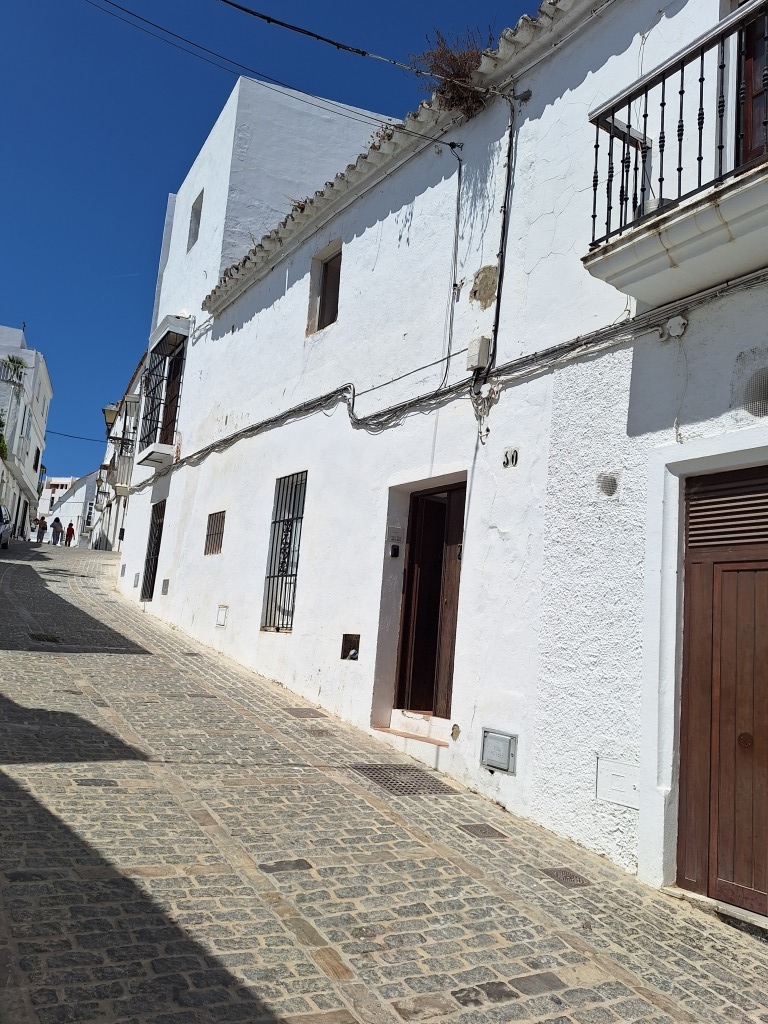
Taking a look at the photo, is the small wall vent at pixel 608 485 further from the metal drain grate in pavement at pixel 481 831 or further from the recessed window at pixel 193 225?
the recessed window at pixel 193 225

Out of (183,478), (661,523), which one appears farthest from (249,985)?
(183,478)

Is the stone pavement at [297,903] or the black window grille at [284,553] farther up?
the black window grille at [284,553]

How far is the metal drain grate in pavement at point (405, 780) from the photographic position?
5.46 metres

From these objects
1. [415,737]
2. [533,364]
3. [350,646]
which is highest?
[533,364]

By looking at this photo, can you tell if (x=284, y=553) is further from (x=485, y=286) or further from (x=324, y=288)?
(x=485, y=286)

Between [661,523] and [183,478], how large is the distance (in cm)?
975

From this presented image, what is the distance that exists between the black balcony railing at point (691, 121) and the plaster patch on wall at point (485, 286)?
1.18 metres

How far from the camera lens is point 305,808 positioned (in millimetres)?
4809

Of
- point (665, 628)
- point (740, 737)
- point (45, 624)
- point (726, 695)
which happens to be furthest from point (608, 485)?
point (45, 624)

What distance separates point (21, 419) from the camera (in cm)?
3588

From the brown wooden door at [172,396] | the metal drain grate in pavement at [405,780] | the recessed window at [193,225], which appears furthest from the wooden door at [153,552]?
the metal drain grate in pavement at [405,780]

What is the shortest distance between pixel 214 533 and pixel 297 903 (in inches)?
322

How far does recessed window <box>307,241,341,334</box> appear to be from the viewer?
951cm

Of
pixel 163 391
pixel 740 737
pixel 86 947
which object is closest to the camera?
pixel 86 947
